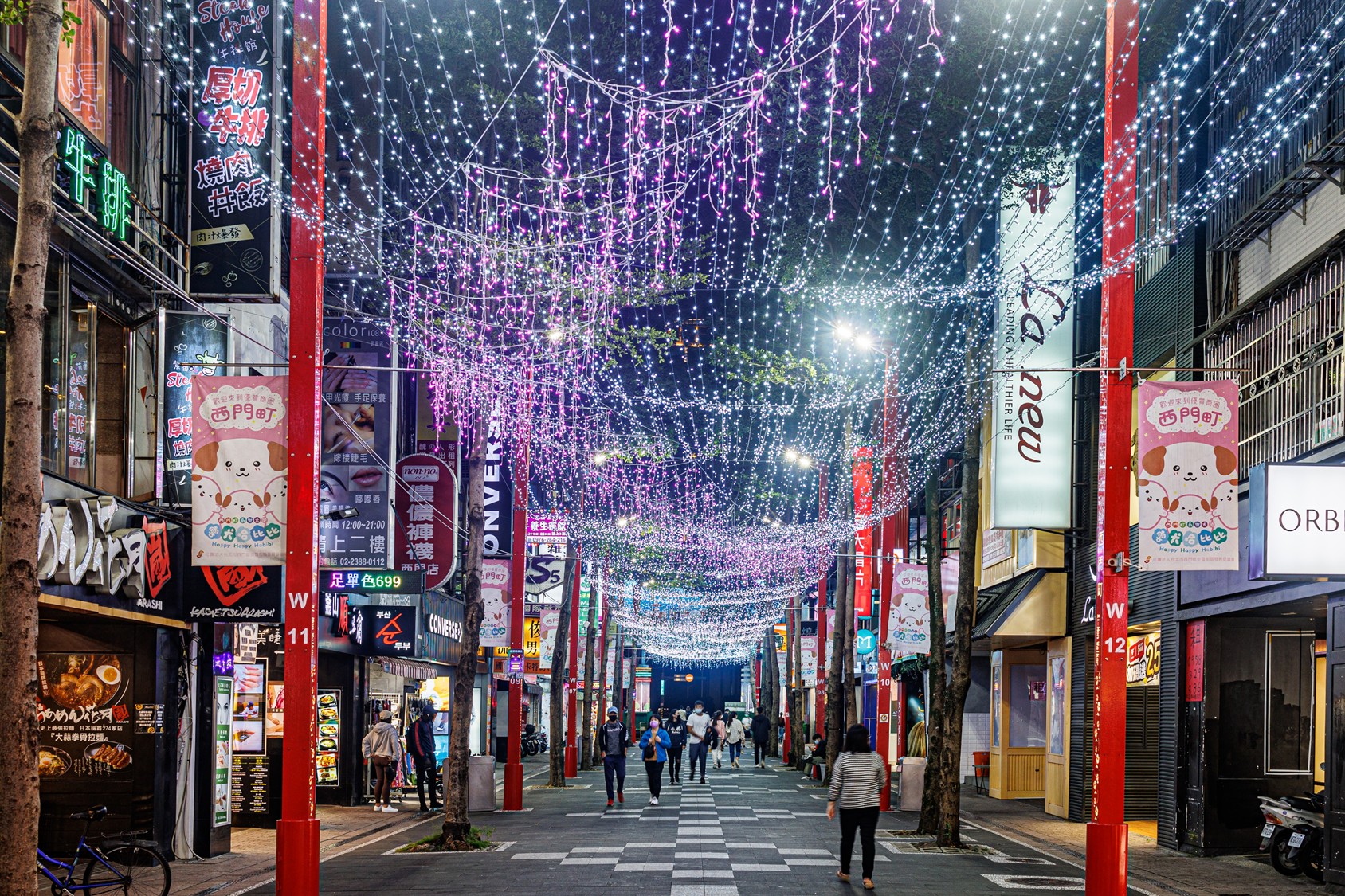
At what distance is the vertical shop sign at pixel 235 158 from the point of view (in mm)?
16797

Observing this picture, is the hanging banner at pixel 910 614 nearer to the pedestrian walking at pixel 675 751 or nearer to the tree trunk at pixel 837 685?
the pedestrian walking at pixel 675 751

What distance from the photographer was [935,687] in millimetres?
21828

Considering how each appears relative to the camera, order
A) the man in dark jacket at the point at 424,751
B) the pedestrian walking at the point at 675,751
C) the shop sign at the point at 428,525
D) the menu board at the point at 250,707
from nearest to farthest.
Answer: the menu board at the point at 250,707
the shop sign at the point at 428,525
the man in dark jacket at the point at 424,751
the pedestrian walking at the point at 675,751

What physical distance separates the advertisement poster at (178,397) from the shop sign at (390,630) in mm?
8527

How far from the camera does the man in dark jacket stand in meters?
25.0

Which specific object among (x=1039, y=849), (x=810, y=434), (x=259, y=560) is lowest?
(x=1039, y=849)

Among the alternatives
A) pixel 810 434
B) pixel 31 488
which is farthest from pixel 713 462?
pixel 31 488

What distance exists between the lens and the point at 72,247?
1549 cm

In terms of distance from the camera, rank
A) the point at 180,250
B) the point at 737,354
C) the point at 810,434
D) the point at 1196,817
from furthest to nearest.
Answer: the point at 810,434 → the point at 737,354 → the point at 1196,817 → the point at 180,250

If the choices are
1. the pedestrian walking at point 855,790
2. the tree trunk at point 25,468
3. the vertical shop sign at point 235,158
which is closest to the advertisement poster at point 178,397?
the vertical shop sign at point 235,158

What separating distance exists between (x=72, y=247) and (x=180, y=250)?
1973 millimetres

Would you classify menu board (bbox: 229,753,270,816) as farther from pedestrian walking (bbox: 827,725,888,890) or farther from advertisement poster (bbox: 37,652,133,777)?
pedestrian walking (bbox: 827,725,888,890)

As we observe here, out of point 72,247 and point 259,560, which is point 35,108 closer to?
point 259,560

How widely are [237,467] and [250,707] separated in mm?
12027
